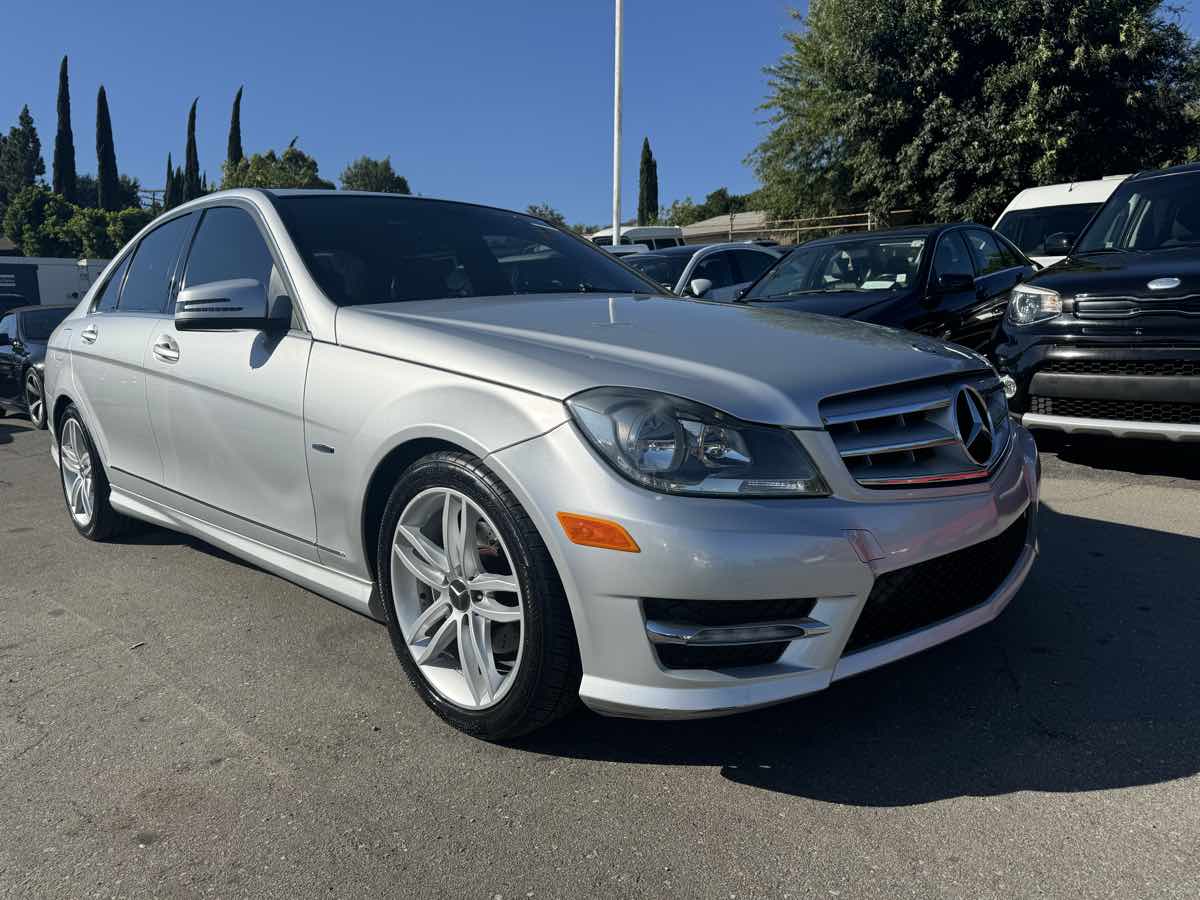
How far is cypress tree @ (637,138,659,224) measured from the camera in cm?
5827

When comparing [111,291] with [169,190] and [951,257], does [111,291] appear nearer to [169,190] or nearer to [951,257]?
[951,257]

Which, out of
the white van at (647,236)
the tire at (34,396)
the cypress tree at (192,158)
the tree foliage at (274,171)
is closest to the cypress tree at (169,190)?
the cypress tree at (192,158)

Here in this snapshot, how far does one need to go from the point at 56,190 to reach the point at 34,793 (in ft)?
215

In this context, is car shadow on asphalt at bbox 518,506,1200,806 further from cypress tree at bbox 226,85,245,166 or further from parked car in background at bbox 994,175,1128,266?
cypress tree at bbox 226,85,245,166

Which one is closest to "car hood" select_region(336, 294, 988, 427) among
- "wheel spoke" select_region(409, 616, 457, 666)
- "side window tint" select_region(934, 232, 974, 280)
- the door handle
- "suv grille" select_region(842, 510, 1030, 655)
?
"suv grille" select_region(842, 510, 1030, 655)

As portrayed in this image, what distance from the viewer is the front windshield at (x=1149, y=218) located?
224 inches

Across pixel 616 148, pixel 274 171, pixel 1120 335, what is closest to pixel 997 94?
pixel 616 148

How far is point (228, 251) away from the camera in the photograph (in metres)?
3.67

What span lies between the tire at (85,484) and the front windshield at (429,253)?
189 centimetres

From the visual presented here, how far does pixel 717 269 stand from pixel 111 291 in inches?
290

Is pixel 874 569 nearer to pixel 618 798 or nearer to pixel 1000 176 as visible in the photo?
pixel 618 798

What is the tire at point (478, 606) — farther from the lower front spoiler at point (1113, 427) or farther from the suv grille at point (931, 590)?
the lower front spoiler at point (1113, 427)

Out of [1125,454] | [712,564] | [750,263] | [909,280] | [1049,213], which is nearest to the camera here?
[712,564]

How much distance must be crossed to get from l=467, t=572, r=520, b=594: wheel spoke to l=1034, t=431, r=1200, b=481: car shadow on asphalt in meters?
3.97
